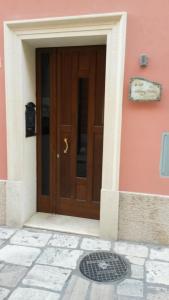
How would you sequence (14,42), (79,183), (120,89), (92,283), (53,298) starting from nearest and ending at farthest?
(53,298) < (92,283) < (120,89) < (14,42) < (79,183)

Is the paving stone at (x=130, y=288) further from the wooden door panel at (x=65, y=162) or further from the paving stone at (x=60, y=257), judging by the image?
the wooden door panel at (x=65, y=162)

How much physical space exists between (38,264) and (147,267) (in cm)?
120

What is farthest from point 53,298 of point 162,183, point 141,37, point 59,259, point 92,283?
point 141,37

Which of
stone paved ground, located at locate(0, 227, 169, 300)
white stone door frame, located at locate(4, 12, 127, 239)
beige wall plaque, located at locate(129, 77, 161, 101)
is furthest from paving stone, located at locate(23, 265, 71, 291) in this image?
beige wall plaque, located at locate(129, 77, 161, 101)

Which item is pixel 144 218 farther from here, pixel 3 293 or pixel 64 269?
pixel 3 293

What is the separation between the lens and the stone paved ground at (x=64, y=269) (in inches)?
101

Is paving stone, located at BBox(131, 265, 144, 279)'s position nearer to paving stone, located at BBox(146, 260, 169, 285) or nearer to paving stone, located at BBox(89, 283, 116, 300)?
paving stone, located at BBox(146, 260, 169, 285)

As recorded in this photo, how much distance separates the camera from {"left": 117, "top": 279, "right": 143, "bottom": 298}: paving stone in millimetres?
2570

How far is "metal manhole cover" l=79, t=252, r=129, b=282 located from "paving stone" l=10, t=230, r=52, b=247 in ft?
2.16

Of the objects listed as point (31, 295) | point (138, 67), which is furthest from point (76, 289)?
point (138, 67)

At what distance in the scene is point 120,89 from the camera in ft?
10.8

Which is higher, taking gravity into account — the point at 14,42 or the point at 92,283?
the point at 14,42

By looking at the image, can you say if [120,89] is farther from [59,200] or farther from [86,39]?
[59,200]

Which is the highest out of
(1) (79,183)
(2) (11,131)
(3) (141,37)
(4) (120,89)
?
(3) (141,37)
